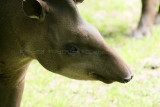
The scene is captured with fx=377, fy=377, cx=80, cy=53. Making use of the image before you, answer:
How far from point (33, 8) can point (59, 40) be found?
0.28m

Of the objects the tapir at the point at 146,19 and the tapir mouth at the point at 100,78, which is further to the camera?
the tapir at the point at 146,19

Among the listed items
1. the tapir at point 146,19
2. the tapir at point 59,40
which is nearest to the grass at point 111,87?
the tapir at point 146,19

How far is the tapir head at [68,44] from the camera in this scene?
2.52 m

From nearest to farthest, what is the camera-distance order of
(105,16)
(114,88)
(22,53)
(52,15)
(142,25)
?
(52,15) < (22,53) < (114,88) < (142,25) < (105,16)

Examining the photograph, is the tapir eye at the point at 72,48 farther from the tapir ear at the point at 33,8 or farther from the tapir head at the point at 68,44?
the tapir ear at the point at 33,8

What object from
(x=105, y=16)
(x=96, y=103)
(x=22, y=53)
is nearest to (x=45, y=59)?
(x=22, y=53)

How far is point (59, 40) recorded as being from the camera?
8.58 ft

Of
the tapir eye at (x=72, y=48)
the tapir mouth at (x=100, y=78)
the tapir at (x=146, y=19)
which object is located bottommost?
the tapir at (x=146, y=19)

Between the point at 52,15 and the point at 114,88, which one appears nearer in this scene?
the point at 52,15

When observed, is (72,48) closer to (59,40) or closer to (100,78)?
(59,40)

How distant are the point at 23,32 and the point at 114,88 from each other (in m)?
2.09

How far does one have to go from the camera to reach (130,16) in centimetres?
772

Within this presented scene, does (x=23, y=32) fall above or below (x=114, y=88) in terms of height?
above

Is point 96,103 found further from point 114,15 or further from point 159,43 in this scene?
point 114,15
